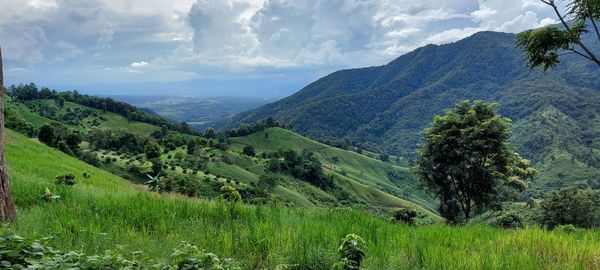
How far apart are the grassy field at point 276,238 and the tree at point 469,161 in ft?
72.2

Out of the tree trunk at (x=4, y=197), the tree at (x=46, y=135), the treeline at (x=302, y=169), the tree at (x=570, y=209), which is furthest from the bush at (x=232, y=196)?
the treeline at (x=302, y=169)

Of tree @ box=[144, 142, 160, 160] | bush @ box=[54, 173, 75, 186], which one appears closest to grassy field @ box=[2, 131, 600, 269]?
bush @ box=[54, 173, 75, 186]

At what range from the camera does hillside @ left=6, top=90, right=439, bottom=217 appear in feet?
319

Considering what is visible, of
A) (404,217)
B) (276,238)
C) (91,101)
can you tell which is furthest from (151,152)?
(276,238)

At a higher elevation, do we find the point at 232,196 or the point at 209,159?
the point at 232,196

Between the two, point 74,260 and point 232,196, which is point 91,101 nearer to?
point 232,196

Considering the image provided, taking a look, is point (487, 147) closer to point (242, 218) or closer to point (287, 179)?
point (242, 218)

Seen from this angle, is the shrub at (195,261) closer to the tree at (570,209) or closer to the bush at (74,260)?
the bush at (74,260)

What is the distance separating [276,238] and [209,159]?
12256 cm

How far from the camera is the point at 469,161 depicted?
2791 cm

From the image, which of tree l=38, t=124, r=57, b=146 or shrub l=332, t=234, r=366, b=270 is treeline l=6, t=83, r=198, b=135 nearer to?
tree l=38, t=124, r=57, b=146

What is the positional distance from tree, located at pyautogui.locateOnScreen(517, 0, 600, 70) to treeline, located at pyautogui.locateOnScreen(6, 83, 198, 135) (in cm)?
16590

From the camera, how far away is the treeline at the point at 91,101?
16812cm

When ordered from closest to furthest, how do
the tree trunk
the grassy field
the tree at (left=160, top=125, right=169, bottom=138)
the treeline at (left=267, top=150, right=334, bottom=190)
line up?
the grassy field → the tree trunk → the treeline at (left=267, top=150, right=334, bottom=190) → the tree at (left=160, top=125, right=169, bottom=138)
